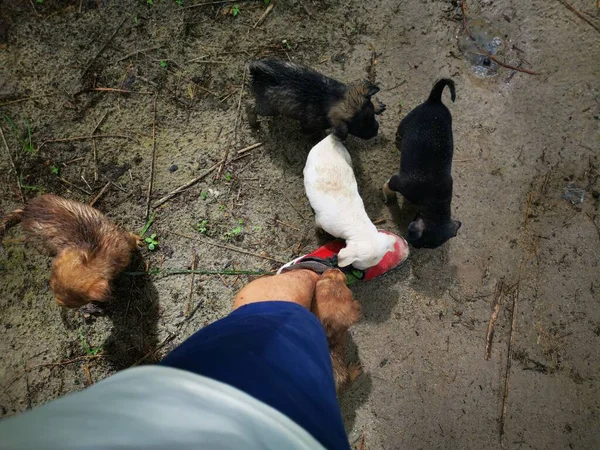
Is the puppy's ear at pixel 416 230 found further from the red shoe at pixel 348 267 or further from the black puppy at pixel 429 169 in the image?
the red shoe at pixel 348 267

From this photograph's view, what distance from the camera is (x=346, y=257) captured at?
2.91 metres

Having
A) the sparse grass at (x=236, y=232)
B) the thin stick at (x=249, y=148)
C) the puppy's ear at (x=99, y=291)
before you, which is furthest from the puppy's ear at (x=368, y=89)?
the puppy's ear at (x=99, y=291)

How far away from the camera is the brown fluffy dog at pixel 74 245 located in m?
2.73

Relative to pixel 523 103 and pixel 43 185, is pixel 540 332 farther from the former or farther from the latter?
pixel 43 185

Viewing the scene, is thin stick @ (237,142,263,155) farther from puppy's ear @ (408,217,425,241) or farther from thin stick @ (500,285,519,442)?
thin stick @ (500,285,519,442)

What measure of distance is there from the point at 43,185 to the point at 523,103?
396 centimetres

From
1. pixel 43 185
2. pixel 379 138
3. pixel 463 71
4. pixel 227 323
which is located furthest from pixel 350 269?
pixel 43 185

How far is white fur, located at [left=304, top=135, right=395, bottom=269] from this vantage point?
2.92 m

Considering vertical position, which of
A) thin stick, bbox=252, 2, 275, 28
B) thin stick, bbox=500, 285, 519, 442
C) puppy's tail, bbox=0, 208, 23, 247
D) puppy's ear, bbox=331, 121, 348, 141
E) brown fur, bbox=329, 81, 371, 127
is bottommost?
thin stick, bbox=500, 285, 519, 442

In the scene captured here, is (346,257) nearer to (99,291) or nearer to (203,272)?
(203,272)

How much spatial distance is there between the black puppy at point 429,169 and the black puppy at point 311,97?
365mm

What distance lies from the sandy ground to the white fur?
1.40 feet

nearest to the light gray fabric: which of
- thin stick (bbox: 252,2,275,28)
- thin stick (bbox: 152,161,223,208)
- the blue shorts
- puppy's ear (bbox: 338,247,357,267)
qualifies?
the blue shorts

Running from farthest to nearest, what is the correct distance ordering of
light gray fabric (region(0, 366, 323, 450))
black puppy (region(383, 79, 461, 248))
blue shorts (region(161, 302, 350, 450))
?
black puppy (region(383, 79, 461, 248)) < blue shorts (region(161, 302, 350, 450)) < light gray fabric (region(0, 366, 323, 450))
